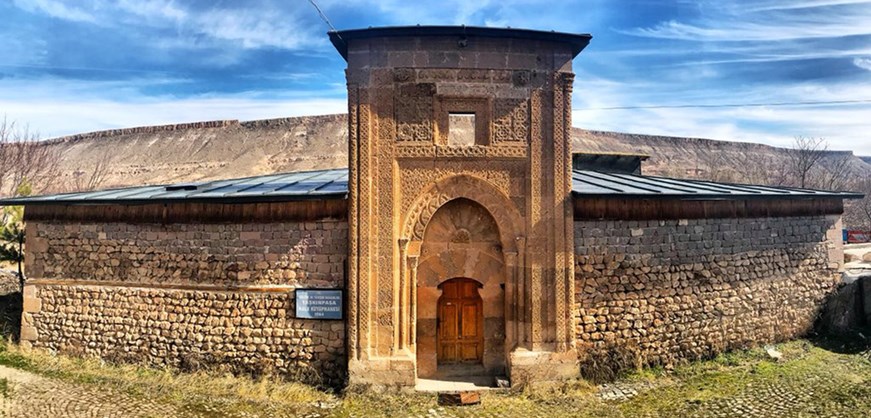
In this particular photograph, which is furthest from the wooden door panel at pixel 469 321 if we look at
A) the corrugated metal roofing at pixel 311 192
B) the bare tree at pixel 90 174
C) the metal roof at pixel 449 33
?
the bare tree at pixel 90 174

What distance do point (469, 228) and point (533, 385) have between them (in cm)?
302

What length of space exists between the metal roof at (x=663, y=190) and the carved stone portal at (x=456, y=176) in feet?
3.74

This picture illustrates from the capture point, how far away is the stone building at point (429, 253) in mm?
7957

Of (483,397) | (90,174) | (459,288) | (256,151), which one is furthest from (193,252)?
(90,174)

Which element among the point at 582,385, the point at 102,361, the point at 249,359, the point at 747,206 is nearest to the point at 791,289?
the point at 747,206

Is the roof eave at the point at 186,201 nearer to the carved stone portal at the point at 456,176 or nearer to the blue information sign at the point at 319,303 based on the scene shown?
the carved stone portal at the point at 456,176

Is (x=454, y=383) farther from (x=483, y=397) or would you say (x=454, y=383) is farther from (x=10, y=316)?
(x=10, y=316)

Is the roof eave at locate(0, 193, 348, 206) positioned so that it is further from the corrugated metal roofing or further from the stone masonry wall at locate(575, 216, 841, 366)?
the stone masonry wall at locate(575, 216, 841, 366)

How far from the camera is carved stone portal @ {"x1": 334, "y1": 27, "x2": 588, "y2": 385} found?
7.88 meters

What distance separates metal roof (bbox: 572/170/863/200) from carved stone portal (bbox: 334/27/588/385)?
44.8 inches

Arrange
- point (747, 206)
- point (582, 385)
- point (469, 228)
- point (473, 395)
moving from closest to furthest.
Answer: point (473, 395), point (582, 385), point (469, 228), point (747, 206)

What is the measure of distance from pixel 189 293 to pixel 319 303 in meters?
2.68

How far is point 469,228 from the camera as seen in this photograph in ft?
27.4

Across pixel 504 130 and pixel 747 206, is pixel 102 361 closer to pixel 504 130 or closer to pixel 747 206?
pixel 504 130
